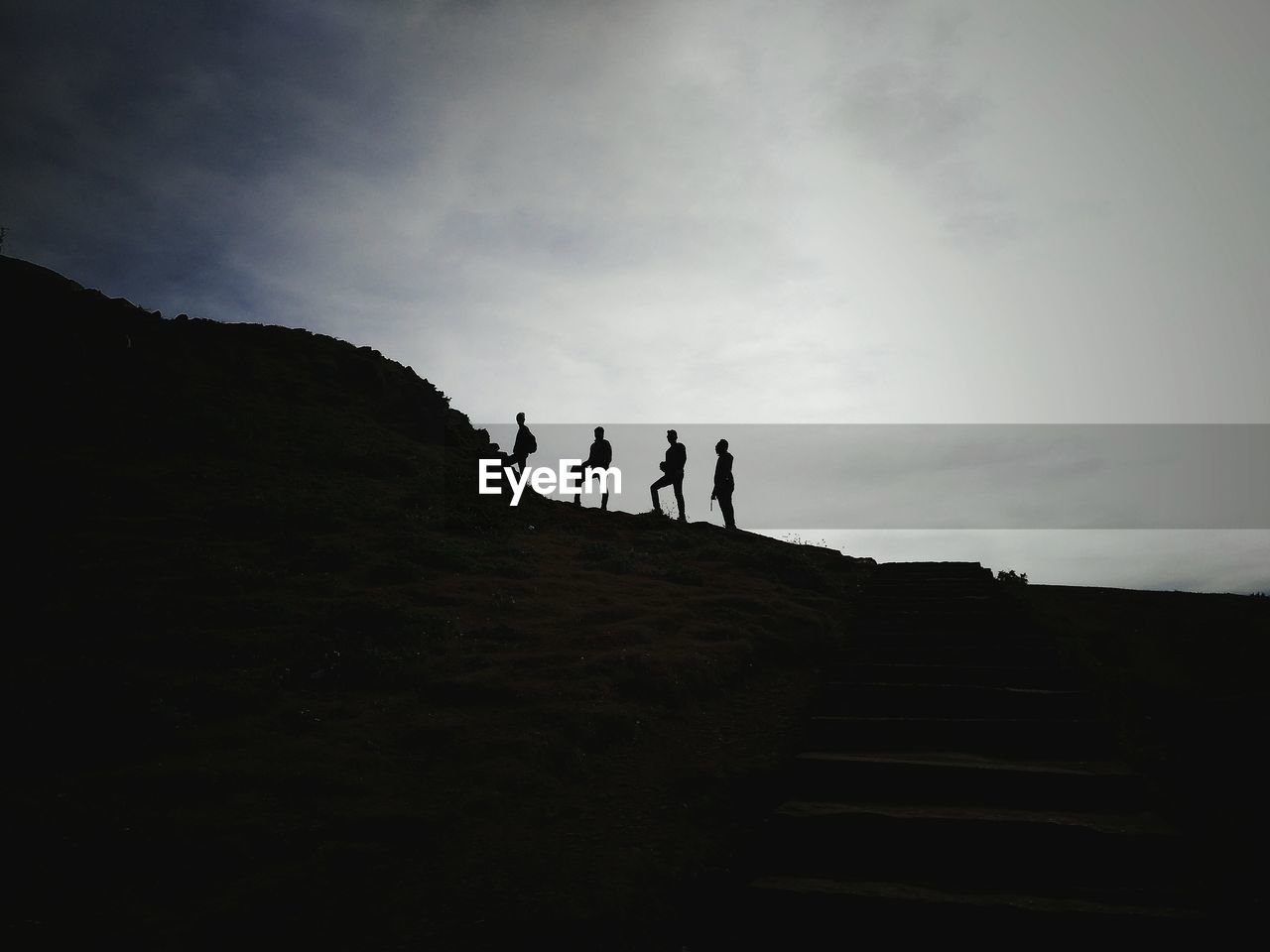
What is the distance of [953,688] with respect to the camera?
20.9 ft

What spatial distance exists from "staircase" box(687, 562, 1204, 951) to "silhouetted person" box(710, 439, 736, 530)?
417 inches

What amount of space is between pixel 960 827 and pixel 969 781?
0.66 metres

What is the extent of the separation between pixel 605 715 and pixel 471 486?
14.0 meters

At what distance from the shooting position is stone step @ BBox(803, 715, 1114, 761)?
5.41 metres

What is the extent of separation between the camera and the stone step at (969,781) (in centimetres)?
468

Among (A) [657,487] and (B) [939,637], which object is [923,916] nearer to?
(B) [939,637]

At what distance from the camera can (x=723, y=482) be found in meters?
17.5

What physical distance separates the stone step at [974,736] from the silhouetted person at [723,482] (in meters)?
11.8

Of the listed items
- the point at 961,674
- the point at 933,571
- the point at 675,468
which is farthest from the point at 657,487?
the point at 961,674

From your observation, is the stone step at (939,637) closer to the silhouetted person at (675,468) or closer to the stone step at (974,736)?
the stone step at (974,736)

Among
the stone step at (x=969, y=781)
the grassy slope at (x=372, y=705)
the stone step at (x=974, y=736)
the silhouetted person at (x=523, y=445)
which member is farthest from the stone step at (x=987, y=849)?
the silhouetted person at (x=523, y=445)

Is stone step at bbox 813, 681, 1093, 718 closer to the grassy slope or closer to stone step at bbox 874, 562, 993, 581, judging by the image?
the grassy slope

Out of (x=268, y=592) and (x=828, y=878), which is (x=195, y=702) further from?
(x=828, y=878)

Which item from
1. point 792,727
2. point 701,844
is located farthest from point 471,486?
point 701,844
